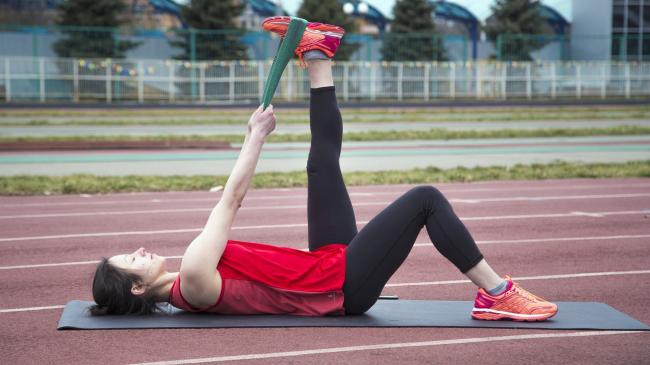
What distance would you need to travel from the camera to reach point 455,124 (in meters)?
26.4


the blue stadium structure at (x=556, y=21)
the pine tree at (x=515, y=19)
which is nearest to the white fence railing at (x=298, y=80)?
the pine tree at (x=515, y=19)

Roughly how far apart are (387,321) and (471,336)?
0.51m

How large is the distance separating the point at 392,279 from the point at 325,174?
5.33 ft

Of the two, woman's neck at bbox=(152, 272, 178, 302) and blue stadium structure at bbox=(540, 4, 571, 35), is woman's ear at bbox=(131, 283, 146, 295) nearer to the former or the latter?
woman's neck at bbox=(152, 272, 178, 302)

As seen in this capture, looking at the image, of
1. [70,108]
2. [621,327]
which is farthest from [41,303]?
[70,108]

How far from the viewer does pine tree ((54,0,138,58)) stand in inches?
1470

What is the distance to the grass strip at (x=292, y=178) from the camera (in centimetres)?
1242

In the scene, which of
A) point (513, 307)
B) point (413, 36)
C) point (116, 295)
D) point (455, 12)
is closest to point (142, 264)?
point (116, 295)

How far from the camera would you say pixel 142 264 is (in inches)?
198

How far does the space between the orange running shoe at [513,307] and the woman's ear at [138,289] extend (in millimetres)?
1873

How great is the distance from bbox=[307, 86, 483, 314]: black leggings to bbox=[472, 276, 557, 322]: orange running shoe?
0.96 ft

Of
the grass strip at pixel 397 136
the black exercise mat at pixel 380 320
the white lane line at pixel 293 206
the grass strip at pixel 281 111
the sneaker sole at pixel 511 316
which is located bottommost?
the black exercise mat at pixel 380 320

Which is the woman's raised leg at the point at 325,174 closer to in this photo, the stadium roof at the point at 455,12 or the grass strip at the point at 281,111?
the grass strip at the point at 281,111

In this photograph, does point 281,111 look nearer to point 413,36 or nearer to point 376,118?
point 376,118
